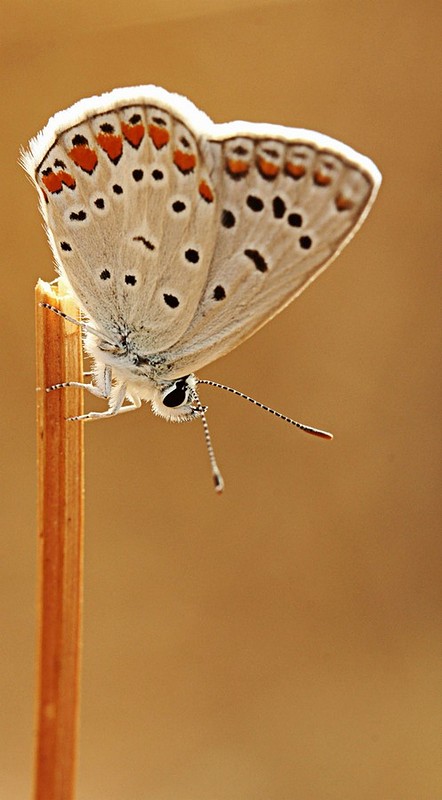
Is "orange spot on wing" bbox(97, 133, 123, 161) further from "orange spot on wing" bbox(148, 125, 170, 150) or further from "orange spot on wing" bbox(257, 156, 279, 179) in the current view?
"orange spot on wing" bbox(257, 156, 279, 179)

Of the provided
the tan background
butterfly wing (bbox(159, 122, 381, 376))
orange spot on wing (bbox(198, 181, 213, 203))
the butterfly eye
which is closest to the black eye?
the butterfly eye

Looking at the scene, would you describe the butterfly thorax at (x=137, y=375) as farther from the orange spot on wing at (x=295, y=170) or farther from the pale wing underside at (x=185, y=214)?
the orange spot on wing at (x=295, y=170)

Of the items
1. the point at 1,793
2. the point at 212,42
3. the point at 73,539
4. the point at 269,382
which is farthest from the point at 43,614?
the point at 212,42

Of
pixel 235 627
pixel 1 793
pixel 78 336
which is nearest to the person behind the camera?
pixel 78 336

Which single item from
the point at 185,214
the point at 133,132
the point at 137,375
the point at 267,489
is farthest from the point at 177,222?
the point at 267,489

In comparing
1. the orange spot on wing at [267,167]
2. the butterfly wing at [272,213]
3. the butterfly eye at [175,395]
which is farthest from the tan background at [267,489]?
the orange spot on wing at [267,167]

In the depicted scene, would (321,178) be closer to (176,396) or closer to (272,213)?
(272,213)

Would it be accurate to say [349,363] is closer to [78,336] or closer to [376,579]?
[376,579]
